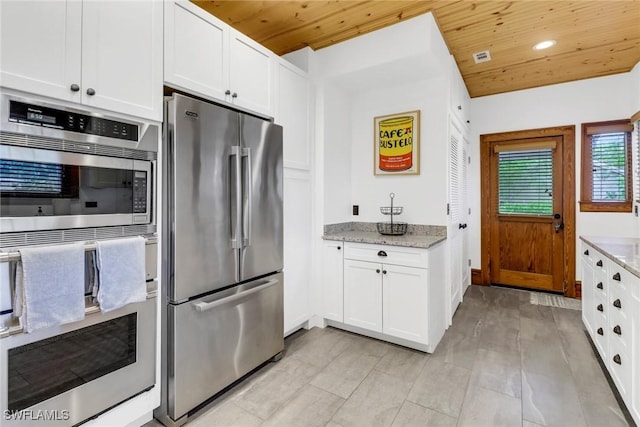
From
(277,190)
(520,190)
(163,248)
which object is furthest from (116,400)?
(520,190)

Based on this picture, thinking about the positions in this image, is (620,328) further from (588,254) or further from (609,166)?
(609,166)

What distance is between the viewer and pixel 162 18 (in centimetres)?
171

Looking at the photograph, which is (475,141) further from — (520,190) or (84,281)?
(84,281)

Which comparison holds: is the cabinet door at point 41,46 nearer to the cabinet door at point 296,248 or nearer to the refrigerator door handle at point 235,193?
the refrigerator door handle at point 235,193

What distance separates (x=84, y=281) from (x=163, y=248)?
40 centimetres

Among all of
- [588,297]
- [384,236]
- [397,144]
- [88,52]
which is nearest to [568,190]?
[588,297]

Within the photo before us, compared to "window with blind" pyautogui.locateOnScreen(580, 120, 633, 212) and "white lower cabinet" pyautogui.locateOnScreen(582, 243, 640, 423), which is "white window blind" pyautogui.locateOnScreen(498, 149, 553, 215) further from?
"white lower cabinet" pyautogui.locateOnScreen(582, 243, 640, 423)

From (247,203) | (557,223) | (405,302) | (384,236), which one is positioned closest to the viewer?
(247,203)

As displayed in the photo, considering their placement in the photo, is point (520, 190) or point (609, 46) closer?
point (609, 46)

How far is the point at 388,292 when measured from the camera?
8.77 feet

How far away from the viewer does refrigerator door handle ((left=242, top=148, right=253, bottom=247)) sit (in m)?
2.04

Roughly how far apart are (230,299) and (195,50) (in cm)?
155

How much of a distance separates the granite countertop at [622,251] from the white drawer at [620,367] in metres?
0.51

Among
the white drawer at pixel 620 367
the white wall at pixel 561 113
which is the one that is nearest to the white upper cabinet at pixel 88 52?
the white drawer at pixel 620 367
